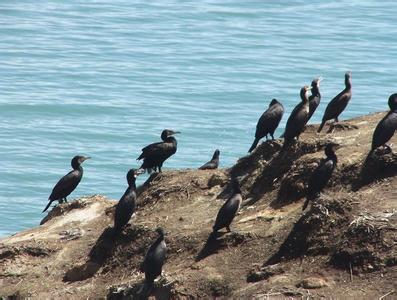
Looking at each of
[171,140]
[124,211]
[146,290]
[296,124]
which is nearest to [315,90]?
Result: [171,140]

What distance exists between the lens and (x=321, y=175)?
2058 centimetres

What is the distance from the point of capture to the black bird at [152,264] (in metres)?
20.3

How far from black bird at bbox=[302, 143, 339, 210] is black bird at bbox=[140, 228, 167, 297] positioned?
7.39 feet

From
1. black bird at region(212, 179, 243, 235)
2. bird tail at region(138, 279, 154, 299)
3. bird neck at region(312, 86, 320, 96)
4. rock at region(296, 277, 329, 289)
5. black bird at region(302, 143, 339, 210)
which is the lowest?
bird tail at region(138, 279, 154, 299)

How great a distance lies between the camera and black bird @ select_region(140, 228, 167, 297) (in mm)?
20266

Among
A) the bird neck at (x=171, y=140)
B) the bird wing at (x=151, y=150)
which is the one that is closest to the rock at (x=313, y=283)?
the bird wing at (x=151, y=150)

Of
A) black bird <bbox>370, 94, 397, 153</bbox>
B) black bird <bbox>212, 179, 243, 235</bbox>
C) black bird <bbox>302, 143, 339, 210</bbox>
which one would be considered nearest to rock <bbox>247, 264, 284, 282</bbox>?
black bird <bbox>212, 179, 243, 235</bbox>

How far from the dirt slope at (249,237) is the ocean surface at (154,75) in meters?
19.4

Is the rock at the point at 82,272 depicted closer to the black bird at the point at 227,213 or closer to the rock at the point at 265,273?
the black bird at the point at 227,213

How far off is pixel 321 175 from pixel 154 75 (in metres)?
39.4

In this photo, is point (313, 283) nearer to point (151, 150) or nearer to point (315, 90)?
point (151, 150)

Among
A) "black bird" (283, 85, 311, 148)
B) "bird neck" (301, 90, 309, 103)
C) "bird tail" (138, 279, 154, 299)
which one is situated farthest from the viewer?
"bird neck" (301, 90, 309, 103)

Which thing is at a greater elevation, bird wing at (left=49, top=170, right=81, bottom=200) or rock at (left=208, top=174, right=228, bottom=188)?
rock at (left=208, top=174, right=228, bottom=188)

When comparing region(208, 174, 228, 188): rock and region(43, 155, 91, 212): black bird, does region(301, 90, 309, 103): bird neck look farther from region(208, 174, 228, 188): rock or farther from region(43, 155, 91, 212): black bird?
region(43, 155, 91, 212): black bird
